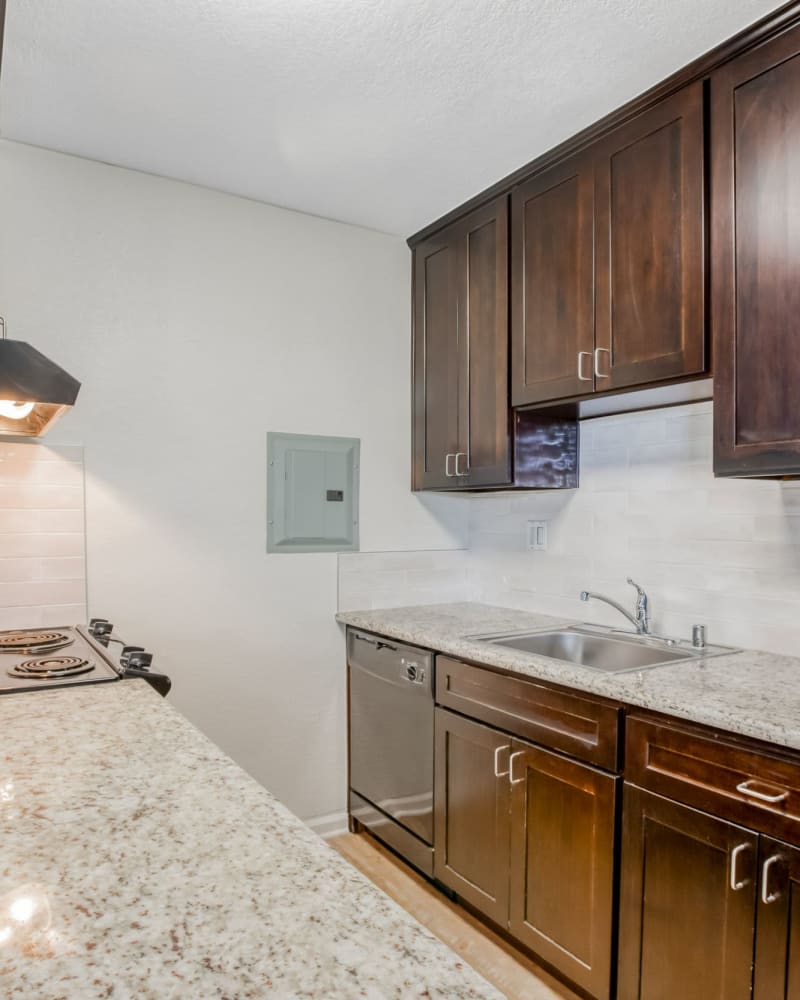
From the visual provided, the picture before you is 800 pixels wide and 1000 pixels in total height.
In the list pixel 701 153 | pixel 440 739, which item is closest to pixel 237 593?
pixel 440 739

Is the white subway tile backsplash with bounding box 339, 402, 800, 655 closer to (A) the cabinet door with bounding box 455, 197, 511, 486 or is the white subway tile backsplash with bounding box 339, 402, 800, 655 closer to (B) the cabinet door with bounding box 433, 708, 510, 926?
(A) the cabinet door with bounding box 455, 197, 511, 486

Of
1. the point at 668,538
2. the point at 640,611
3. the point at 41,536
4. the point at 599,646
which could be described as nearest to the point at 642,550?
the point at 668,538

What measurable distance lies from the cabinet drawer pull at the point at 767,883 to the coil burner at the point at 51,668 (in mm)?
1527

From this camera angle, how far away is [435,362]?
9.86ft

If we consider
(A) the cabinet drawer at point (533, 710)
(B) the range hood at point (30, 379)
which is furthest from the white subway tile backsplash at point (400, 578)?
(B) the range hood at point (30, 379)

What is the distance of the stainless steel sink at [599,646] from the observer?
88.4 inches

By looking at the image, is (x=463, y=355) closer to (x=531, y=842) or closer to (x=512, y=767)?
(x=512, y=767)

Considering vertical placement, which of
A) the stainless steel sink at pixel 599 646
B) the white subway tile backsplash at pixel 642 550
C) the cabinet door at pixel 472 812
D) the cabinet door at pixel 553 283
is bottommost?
the cabinet door at pixel 472 812

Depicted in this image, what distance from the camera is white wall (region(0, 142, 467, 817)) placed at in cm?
245

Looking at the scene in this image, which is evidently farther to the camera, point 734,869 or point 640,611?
point 640,611

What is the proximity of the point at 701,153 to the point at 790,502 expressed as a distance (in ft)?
3.21

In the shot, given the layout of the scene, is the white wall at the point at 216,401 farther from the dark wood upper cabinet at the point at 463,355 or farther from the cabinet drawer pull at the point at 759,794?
the cabinet drawer pull at the point at 759,794

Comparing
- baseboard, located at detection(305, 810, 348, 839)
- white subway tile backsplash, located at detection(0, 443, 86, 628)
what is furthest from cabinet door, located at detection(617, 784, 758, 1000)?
white subway tile backsplash, located at detection(0, 443, 86, 628)

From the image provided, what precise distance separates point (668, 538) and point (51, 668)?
188cm
